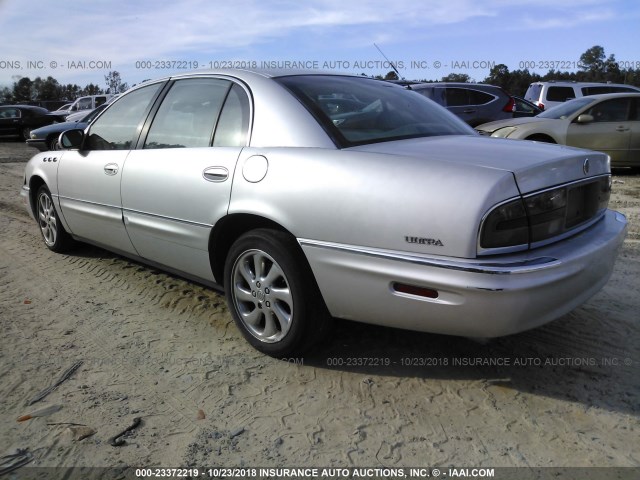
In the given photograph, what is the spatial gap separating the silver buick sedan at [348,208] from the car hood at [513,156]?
11 millimetres

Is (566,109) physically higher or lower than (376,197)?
higher

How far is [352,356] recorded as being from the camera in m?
3.13

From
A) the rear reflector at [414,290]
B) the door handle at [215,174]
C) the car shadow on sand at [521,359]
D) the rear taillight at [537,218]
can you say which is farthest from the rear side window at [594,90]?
the rear reflector at [414,290]

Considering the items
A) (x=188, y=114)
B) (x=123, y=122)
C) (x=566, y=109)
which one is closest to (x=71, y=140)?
(x=123, y=122)

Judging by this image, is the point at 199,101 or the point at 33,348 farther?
the point at 199,101

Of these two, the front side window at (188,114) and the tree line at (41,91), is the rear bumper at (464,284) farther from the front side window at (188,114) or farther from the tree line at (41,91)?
the tree line at (41,91)

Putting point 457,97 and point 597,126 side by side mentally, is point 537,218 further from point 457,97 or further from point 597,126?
point 457,97

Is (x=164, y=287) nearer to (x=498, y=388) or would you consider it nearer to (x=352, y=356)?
(x=352, y=356)

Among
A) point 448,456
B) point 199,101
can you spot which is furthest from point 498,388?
point 199,101

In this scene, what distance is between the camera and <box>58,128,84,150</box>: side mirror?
4469mm

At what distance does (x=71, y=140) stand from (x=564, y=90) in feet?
49.1

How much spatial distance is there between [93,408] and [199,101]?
6.46 feet

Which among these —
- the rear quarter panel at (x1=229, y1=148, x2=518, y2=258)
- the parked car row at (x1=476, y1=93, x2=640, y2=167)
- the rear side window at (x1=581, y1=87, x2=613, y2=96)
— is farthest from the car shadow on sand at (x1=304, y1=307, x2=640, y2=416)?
the rear side window at (x1=581, y1=87, x2=613, y2=96)

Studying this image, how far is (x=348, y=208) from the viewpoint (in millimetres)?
2561
